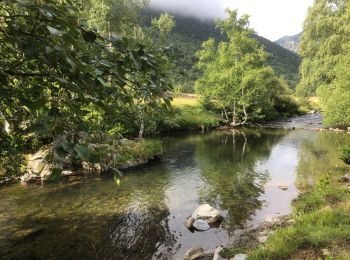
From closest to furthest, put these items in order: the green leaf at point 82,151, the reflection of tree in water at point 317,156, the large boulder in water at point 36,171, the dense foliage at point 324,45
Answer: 1. the green leaf at point 82,151
2. the large boulder in water at point 36,171
3. the reflection of tree in water at point 317,156
4. the dense foliage at point 324,45

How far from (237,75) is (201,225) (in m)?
45.6

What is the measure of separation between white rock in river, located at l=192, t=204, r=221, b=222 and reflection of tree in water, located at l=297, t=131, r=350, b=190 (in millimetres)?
8396

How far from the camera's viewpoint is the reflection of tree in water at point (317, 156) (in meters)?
25.5

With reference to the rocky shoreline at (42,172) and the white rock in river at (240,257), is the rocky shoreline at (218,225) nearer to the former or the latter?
the white rock in river at (240,257)

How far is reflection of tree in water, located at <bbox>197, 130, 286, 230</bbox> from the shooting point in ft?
63.8

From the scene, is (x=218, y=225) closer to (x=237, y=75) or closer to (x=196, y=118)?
(x=196, y=118)

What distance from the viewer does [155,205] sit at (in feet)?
63.4

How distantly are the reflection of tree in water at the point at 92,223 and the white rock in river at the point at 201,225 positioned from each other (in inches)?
53.6

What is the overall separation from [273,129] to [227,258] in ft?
144

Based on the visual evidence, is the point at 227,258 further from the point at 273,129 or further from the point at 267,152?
the point at 273,129

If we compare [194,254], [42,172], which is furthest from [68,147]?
[42,172]

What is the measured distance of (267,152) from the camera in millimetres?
35250

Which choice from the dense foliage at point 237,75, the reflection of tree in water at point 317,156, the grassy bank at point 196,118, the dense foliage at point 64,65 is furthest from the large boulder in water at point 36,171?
the dense foliage at point 237,75

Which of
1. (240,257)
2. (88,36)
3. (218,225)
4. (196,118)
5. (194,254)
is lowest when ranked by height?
(218,225)
